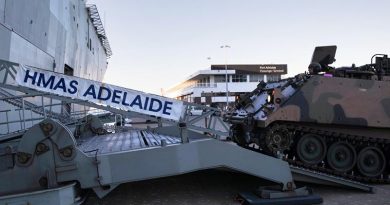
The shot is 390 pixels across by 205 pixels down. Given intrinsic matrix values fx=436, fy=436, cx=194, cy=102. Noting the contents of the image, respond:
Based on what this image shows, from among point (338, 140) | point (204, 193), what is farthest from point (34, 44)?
point (338, 140)

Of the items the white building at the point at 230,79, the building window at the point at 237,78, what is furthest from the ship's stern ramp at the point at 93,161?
the building window at the point at 237,78

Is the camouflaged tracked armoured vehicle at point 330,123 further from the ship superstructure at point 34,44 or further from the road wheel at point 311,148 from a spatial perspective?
the ship superstructure at point 34,44

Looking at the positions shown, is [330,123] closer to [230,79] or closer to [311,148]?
[311,148]

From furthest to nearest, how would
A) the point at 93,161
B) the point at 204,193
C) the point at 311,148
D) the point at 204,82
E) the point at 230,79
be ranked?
1. the point at 204,82
2. the point at 230,79
3. the point at 311,148
4. the point at 204,193
5. the point at 93,161

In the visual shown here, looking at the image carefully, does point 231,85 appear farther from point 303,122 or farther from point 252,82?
point 303,122

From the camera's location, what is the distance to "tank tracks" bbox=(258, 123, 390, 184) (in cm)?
854

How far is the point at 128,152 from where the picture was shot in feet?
17.2

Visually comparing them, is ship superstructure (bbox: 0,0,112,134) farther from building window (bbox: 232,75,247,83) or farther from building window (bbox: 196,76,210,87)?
building window (bbox: 232,75,247,83)

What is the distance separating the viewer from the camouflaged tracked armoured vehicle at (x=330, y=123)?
8688 mm

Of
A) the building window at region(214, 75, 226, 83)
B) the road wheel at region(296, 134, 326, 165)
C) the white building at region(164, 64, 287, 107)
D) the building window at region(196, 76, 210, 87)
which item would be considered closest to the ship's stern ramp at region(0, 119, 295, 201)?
the road wheel at region(296, 134, 326, 165)

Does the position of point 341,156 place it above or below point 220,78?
below

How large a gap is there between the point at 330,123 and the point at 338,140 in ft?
1.25

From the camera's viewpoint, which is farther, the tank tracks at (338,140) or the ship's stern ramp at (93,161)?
the tank tracks at (338,140)

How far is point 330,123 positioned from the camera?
8.88 meters
